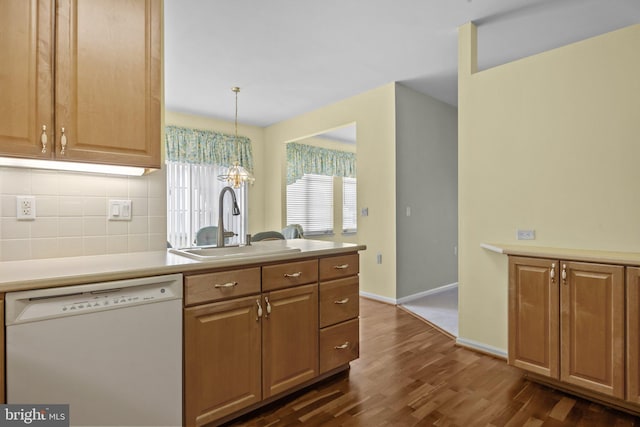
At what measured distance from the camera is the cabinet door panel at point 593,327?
1.76m

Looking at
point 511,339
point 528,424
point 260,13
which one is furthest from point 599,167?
point 260,13

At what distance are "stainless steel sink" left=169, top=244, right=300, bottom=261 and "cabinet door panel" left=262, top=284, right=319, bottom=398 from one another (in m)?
0.23

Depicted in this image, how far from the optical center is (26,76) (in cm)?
138

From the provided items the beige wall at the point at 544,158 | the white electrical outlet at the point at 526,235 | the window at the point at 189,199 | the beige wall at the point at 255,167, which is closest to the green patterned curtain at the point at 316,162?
the beige wall at the point at 255,167

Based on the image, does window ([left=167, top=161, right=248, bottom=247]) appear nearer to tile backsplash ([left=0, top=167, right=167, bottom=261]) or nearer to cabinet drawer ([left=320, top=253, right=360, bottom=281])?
tile backsplash ([left=0, top=167, right=167, bottom=261])

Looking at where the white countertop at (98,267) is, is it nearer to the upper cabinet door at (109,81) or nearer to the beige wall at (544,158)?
the upper cabinet door at (109,81)

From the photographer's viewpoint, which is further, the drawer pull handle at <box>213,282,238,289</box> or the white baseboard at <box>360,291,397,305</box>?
the white baseboard at <box>360,291,397,305</box>

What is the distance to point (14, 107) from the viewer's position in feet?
4.47

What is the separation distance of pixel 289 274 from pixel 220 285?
0.41m

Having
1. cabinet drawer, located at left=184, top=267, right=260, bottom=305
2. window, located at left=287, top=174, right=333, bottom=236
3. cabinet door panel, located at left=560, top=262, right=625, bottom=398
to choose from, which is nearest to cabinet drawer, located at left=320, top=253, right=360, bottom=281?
cabinet drawer, located at left=184, top=267, right=260, bottom=305

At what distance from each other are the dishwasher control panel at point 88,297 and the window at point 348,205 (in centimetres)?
519

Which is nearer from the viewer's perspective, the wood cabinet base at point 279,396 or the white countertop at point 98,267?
the white countertop at point 98,267

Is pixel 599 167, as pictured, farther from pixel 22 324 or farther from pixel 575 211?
pixel 22 324

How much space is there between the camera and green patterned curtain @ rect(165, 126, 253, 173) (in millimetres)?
4992
